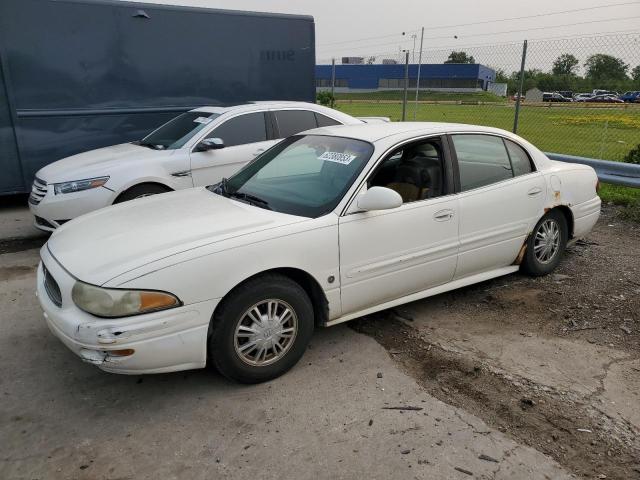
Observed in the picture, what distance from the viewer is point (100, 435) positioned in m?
2.95

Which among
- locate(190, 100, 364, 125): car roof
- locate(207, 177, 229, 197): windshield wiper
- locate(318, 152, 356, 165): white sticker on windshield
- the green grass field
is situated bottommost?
the green grass field

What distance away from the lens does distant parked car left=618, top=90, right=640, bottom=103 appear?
38.3ft

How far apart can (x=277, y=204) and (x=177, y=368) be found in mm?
1309

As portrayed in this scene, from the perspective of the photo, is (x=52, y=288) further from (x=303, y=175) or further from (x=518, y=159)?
(x=518, y=159)

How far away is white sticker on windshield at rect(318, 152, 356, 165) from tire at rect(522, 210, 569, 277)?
1971 mm

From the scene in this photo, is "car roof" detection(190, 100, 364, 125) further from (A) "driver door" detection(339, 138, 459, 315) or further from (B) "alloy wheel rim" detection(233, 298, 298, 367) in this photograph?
(B) "alloy wheel rim" detection(233, 298, 298, 367)

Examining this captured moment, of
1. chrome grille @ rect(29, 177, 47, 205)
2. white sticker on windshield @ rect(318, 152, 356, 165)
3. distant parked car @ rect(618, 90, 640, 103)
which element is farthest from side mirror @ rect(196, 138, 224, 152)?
distant parked car @ rect(618, 90, 640, 103)

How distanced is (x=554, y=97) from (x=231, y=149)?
9.42 meters

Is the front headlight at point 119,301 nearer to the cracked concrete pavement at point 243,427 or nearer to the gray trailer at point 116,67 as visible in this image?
the cracked concrete pavement at point 243,427

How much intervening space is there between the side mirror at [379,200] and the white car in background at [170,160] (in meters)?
3.27

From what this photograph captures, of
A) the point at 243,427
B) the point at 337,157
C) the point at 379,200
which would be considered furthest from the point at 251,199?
the point at 243,427

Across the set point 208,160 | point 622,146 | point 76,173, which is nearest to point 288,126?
point 208,160

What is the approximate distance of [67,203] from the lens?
5.92 meters

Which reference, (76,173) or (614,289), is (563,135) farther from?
(76,173)
